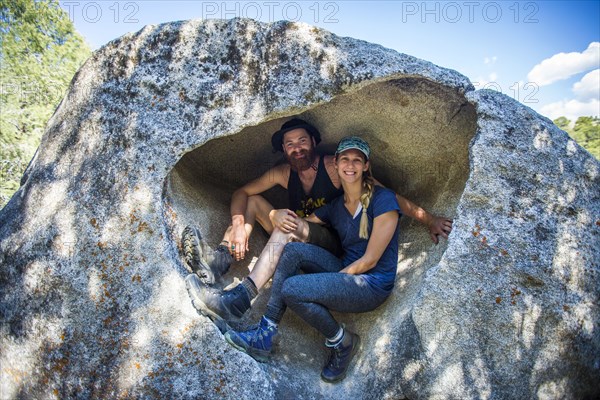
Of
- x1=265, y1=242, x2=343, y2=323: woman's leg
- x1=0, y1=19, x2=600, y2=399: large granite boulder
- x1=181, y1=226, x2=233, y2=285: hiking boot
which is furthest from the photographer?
x1=181, y1=226, x2=233, y2=285: hiking boot

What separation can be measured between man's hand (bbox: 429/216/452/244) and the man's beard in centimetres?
130

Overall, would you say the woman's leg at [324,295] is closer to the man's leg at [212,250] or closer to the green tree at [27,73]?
the man's leg at [212,250]

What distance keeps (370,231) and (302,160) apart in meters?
1.01

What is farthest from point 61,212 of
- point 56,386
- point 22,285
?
point 56,386

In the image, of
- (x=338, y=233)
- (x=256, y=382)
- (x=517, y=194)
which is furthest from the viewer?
(x=338, y=233)

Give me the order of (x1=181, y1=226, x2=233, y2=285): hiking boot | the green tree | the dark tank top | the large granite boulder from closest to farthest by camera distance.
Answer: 1. the large granite boulder
2. (x1=181, y1=226, x2=233, y2=285): hiking boot
3. the dark tank top
4. the green tree

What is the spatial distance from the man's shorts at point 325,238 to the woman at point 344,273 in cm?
19

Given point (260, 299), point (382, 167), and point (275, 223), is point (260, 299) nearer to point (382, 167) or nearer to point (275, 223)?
point (275, 223)

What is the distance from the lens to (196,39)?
3.84m

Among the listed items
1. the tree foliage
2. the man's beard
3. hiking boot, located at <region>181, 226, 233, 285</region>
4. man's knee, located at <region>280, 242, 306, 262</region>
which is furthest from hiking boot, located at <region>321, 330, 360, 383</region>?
the tree foliage

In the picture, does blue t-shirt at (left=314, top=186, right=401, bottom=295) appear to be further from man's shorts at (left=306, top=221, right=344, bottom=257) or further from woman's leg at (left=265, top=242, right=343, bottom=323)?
woman's leg at (left=265, top=242, right=343, bottom=323)

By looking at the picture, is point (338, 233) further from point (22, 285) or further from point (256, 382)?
point (22, 285)

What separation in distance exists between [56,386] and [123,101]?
2305 millimetres

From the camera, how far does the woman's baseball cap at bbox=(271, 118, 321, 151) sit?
4.26m
